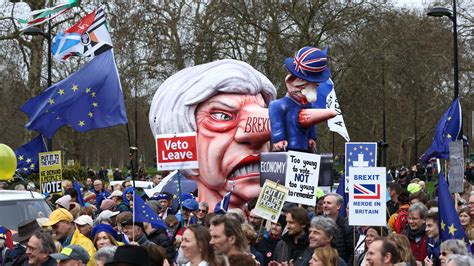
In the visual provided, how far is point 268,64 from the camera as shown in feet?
102

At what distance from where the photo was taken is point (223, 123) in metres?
16.0

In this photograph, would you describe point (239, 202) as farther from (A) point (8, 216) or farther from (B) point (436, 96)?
(B) point (436, 96)

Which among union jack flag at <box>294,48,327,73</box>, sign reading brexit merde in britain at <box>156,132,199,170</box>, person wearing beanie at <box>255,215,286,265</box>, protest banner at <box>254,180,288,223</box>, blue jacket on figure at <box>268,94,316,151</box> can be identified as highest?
union jack flag at <box>294,48,327,73</box>

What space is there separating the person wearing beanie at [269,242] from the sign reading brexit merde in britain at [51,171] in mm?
Answer: 7099

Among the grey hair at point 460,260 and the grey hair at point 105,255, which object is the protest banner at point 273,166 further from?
the grey hair at point 460,260

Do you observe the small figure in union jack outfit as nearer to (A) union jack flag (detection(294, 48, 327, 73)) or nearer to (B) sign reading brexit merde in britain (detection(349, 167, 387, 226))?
(A) union jack flag (detection(294, 48, 327, 73))

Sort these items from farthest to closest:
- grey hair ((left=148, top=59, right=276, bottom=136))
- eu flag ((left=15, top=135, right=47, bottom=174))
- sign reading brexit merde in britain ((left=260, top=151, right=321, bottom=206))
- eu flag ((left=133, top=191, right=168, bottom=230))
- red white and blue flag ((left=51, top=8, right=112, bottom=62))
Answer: eu flag ((left=15, top=135, right=47, bottom=174)) → red white and blue flag ((left=51, top=8, right=112, bottom=62)) → grey hair ((left=148, top=59, right=276, bottom=136)) → sign reading brexit merde in britain ((left=260, top=151, right=321, bottom=206)) → eu flag ((left=133, top=191, right=168, bottom=230))

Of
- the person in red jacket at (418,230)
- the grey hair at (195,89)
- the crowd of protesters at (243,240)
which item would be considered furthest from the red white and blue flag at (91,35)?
the person in red jacket at (418,230)

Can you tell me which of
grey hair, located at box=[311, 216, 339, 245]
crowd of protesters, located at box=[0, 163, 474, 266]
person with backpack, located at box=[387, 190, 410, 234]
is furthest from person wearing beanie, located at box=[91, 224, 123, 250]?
person with backpack, located at box=[387, 190, 410, 234]

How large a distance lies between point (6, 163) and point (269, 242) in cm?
576

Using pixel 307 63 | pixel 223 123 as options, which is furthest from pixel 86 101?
pixel 307 63

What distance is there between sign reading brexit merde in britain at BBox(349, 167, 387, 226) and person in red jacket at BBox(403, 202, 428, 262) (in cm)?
43

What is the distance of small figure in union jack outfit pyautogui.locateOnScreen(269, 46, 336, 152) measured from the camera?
13992mm

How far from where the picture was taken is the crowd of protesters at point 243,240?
682 centimetres
